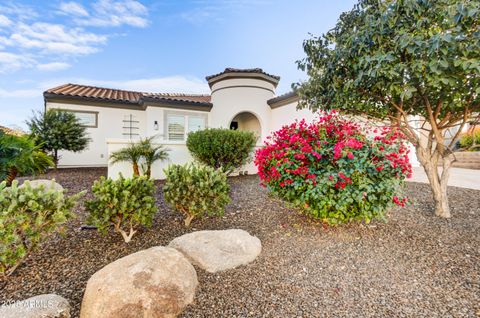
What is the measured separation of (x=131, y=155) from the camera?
7328 mm

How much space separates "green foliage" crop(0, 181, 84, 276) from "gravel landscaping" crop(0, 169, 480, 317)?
0.36 m

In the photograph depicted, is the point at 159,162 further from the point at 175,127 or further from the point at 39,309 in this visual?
the point at 39,309

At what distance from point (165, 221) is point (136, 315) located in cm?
230

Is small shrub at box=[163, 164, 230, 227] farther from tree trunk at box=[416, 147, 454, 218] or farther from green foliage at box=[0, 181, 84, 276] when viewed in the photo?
tree trunk at box=[416, 147, 454, 218]

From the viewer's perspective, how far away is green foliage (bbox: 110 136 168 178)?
7.25 m

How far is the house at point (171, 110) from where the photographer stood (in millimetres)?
11445

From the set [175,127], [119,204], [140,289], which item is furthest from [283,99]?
[140,289]

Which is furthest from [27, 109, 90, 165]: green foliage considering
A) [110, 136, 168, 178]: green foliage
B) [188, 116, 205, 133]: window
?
[188, 116, 205, 133]: window

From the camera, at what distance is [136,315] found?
1997mm

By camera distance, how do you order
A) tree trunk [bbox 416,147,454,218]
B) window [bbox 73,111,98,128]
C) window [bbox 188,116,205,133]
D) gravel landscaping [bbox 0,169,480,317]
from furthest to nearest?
window [bbox 188,116,205,133], window [bbox 73,111,98,128], tree trunk [bbox 416,147,454,218], gravel landscaping [bbox 0,169,480,317]

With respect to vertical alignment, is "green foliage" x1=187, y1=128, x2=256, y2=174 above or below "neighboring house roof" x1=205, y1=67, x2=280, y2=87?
below

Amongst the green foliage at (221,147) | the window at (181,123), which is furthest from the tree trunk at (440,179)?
the window at (181,123)

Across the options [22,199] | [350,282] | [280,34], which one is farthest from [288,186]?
[280,34]

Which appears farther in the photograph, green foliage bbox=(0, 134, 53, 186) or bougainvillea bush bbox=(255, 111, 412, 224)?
green foliage bbox=(0, 134, 53, 186)
